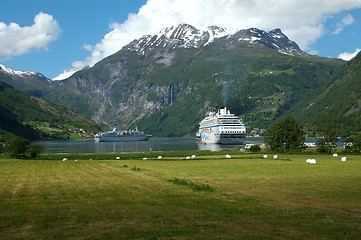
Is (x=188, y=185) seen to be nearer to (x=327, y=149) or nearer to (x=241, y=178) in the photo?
(x=241, y=178)

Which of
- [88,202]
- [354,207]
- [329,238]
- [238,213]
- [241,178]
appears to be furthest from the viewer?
[241,178]

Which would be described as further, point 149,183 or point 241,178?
point 241,178

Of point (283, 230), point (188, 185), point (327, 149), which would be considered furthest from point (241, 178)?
point (327, 149)

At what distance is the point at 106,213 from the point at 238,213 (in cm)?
709

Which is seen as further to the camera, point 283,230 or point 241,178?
point 241,178

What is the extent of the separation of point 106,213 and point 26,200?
8.43 m

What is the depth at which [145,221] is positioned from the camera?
22109 mm

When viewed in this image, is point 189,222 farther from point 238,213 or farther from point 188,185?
point 188,185

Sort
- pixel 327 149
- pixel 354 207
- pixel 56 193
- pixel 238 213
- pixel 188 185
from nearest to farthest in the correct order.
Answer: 1. pixel 238 213
2. pixel 354 207
3. pixel 56 193
4. pixel 188 185
5. pixel 327 149

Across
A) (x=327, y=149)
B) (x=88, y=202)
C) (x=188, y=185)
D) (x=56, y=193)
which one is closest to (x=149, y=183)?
(x=188, y=185)

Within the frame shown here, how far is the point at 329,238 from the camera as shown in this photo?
1839cm

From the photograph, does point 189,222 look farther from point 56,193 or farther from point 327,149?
point 327,149

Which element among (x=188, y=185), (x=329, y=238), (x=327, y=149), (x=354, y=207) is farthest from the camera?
(x=327, y=149)

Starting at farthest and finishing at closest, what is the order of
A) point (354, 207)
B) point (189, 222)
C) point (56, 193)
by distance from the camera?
point (56, 193), point (354, 207), point (189, 222)
